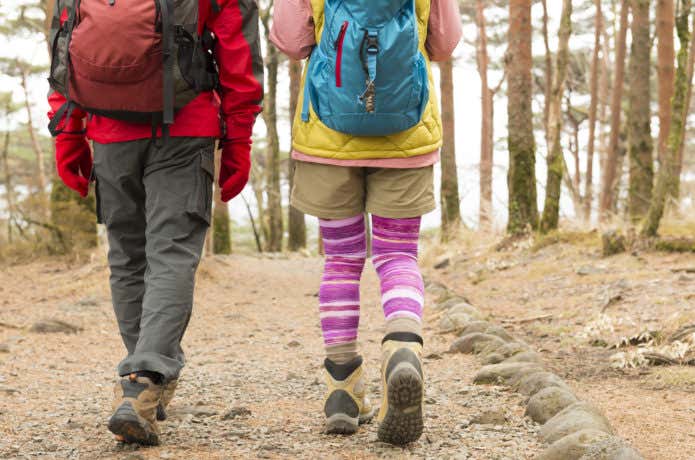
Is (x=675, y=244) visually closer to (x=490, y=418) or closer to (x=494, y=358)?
(x=494, y=358)

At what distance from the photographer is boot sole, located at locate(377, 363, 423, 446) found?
7.81 feet

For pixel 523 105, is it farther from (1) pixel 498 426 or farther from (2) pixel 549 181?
(1) pixel 498 426

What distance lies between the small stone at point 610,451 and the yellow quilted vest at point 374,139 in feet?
3.67

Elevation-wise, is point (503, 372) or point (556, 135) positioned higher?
point (556, 135)

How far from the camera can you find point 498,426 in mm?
2840

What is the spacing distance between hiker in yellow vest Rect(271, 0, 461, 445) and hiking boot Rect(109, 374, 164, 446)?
64cm

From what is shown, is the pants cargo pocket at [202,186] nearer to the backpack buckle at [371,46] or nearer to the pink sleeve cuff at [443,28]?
the backpack buckle at [371,46]

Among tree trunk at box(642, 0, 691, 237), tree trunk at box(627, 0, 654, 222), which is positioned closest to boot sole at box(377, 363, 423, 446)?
tree trunk at box(642, 0, 691, 237)

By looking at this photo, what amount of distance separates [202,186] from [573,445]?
1.46 meters

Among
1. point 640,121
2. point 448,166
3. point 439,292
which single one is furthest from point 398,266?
point 448,166

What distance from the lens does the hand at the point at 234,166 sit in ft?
9.32

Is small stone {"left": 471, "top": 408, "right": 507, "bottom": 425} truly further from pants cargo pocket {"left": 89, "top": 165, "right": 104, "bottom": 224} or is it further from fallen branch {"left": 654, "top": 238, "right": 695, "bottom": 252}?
fallen branch {"left": 654, "top": 238, "right": 695, "bottom": 252}

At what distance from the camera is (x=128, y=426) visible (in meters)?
2.42

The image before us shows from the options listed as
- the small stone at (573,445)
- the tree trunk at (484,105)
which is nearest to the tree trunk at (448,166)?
the tree trunk at (484,105)
